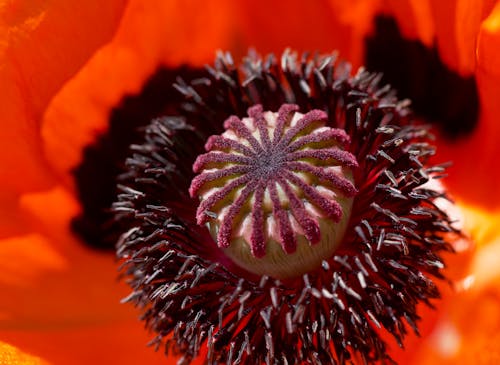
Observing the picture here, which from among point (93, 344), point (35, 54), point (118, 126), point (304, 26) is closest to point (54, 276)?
point (93, 344)

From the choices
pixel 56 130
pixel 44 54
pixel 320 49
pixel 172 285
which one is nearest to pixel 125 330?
pixel 172 285

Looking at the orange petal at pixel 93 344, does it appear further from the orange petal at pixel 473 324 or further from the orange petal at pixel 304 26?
the orange petal at pixel 304 26

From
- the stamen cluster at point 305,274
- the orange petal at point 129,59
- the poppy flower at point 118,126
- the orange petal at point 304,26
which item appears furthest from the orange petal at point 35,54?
the orange petal at point 304,26

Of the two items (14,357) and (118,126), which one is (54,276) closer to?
(14,357)

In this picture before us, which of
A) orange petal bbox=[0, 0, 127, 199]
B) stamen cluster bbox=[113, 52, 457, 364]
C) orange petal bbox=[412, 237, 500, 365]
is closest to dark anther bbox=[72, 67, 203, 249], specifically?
stamen cluster bbox=[113, 52, 457, 364]

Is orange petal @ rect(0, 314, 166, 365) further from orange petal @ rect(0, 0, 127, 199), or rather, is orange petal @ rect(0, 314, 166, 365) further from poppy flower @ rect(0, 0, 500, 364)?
orange petal @ rect(0, 0, 127, 199)

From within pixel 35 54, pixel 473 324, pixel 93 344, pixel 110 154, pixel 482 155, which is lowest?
pixel 473 324
